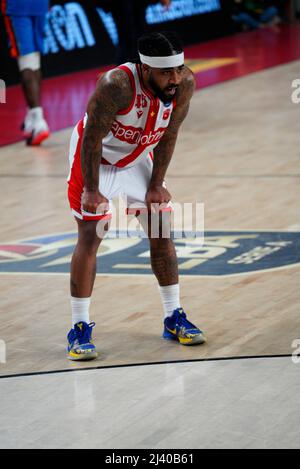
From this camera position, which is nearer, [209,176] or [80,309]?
[80,309]

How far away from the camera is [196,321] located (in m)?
4.60

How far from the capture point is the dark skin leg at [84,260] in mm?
4183

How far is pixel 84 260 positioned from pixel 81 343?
0.32 metres

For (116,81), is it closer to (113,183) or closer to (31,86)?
(113,183)

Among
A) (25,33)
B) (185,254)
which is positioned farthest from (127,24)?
(185,254)

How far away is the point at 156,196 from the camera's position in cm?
426

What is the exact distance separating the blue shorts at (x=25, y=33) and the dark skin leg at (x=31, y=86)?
0.17 m

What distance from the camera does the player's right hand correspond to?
4.04 m

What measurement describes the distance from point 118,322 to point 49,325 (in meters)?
0.30

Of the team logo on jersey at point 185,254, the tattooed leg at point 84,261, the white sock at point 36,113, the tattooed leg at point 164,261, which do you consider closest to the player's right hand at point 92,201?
the tattooed leg at point 84,261

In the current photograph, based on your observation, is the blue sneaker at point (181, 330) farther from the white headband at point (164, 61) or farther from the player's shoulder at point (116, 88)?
the white headband at point (164, 61)

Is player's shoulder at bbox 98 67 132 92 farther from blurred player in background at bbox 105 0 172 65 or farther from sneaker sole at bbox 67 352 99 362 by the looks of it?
blurred player in background at bbox 105 0 172 65

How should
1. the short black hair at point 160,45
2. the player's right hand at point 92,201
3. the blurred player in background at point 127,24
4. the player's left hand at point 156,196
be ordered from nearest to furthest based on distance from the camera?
1. the short black hair at point 160,45
2. the player's right hand at point 92,201
3. the player's left hand at point 156,196
4. the blurred player in background at point 127,24

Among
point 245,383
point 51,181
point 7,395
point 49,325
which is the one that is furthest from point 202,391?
point 51,181
